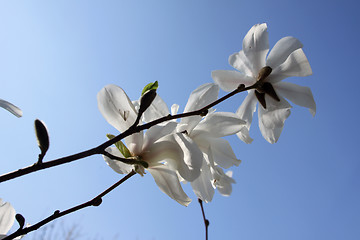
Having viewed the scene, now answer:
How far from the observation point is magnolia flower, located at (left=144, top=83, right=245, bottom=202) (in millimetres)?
543

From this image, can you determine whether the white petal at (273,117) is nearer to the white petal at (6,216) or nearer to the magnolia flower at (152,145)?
the magnolia flower at (152,145)

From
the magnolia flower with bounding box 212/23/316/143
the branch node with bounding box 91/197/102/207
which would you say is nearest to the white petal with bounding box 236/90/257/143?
the magnolia flower with bounding box 212/23/316/143

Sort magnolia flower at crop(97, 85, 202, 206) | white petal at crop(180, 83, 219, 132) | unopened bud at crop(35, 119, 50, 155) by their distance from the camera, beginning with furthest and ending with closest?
white petal at crop(180, 83, 219, 132), magnolia flower at crop(97, 85, 202, 206), unopened bud at crop(35, 119, 50, 155)

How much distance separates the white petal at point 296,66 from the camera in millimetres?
619

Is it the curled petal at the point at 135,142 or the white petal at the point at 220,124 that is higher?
the curled petal at the point at 135,142

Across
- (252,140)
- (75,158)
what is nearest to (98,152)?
(75,158)

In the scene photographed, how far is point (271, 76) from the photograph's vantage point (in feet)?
2.09

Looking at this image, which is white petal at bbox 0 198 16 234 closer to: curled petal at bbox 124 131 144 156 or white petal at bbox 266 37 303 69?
curled petal at bbox 124 131 144 156

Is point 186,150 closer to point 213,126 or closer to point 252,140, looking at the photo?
point 213,126

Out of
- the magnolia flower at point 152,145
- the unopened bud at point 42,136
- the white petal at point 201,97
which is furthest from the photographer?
the white petal at point 201,97

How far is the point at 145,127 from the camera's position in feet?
1.52

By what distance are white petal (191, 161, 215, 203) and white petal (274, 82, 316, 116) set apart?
23 cm

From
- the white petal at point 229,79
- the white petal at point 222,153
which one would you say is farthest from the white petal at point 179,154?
the white petal at point 229,79

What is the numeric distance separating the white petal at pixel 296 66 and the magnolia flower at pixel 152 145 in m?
0.28
